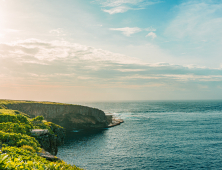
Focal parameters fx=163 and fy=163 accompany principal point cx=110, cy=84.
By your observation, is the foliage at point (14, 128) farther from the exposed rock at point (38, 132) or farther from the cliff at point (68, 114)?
the cliff at point (68, 114)

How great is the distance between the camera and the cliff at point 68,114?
78.3 m

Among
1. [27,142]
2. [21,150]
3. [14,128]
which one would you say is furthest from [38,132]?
[21,150]

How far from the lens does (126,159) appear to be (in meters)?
43.4

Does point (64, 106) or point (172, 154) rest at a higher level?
point (64, 106)

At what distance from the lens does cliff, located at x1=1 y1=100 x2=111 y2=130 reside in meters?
78.3

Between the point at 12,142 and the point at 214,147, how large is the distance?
56990 mm

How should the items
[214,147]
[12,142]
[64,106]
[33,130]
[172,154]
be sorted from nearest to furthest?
[12,142]
[33,130]
[172,154]
[214,147]
[64,106]

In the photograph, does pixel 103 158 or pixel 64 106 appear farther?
pixel 64 106

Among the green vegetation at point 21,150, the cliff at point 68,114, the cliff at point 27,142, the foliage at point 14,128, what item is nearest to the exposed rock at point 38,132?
the cliff at point 27,142

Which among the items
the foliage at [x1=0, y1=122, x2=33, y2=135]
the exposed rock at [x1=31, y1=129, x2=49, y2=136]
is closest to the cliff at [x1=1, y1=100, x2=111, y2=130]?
the exposed rock at [x1=31, y1=129, x2=49, y2=136]

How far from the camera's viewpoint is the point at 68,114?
90.1 metres

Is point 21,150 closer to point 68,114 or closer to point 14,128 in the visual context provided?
point 14,128

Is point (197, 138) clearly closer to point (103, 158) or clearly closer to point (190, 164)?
point (190, 164)

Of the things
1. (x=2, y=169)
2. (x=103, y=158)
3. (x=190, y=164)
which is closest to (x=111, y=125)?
(x=103, y=158)
